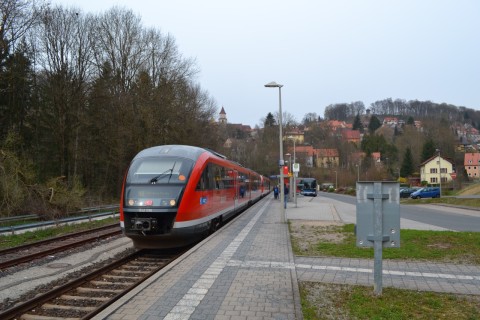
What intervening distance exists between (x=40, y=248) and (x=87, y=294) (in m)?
6.04

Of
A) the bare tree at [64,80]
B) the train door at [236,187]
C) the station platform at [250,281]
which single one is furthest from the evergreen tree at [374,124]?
the station platform at [250,281]

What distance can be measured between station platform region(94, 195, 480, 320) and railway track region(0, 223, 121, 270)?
4086 mm

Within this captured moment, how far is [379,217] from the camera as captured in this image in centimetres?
645

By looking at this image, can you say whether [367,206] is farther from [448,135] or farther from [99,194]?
[448,135]

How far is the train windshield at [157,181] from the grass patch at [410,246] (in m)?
3.49

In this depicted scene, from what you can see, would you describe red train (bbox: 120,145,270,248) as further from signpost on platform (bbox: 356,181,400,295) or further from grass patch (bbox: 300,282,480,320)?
signpost on platform (bbox: 356,181,400,295)

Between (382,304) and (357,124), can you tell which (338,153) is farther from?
(382,304)

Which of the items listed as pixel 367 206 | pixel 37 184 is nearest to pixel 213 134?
pixel 37 184

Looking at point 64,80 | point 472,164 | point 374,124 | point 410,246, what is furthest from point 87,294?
point 374,124

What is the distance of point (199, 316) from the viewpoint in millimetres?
5508

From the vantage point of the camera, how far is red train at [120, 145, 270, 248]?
10.7 metres

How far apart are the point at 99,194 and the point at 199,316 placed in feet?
106

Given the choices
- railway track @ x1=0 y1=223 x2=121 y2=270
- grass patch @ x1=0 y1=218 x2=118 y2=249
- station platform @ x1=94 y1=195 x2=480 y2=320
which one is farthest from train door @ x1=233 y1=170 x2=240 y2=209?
station platform @ x1=94 y1=195 x2=480 y2=320

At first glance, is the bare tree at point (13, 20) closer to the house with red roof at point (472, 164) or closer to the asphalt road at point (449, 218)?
the asphalt road at point (449, 218)
